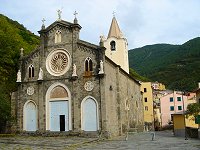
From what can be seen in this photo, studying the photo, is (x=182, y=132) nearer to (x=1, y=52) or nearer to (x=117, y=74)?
(x=117, y=74)

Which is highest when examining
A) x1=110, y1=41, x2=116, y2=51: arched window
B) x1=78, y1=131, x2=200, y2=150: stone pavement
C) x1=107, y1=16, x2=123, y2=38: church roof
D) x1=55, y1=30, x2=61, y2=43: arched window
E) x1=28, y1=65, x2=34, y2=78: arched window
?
x1=107, y1=16, x2=123, y2=38: church roof

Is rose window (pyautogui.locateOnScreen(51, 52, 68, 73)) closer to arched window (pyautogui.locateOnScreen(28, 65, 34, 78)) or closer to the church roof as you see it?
arched window (pyautogui.locateOnScreen(28, 65, 34, 78))

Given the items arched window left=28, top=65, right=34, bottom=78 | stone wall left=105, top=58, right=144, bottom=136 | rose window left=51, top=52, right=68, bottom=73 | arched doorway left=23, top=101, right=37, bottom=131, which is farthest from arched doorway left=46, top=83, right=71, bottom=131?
stone wall left=105, top=58, right=144, bottom=136

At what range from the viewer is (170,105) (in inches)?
2847

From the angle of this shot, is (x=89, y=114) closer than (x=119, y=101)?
Yes

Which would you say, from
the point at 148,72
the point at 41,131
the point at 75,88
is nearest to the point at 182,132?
the point at 75,88

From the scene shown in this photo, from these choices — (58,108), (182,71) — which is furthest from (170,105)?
(182,71)

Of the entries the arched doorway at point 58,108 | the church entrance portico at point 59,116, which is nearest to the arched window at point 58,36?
the arched doorway at point 58,108

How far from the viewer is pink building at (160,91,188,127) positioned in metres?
71.8

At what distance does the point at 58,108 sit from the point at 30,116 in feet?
13.8

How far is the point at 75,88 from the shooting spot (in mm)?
37000

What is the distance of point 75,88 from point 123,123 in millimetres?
9706

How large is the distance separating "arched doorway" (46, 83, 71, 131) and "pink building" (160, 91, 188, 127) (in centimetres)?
4066

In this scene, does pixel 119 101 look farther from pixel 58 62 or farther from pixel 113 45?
pixel 113 45
